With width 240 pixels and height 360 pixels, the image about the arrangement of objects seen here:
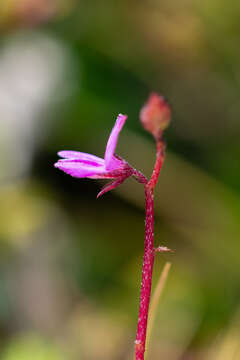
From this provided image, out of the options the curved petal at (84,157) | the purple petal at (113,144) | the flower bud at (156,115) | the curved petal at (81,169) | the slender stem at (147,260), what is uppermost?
the flower bud at (156,115)

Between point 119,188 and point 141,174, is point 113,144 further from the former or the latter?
point 119,188

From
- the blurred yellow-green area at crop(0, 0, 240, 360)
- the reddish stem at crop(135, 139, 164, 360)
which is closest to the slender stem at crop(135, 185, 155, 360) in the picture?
the reddish stem at crop(135, 139, 164, 360)

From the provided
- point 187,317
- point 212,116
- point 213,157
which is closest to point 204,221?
point 213,157

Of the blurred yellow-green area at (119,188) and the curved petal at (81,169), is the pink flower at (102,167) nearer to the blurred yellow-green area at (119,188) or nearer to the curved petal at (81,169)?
the curved petal at (81,169)

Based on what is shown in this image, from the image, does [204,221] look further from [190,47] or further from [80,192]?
[190,47]

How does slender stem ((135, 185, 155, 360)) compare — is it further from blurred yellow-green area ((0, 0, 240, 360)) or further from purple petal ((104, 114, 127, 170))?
blurred yellow-green area ((0, 0, 240, 360))

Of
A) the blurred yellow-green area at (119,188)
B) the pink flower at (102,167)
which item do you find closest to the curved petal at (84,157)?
the pink flower at (102,167)
